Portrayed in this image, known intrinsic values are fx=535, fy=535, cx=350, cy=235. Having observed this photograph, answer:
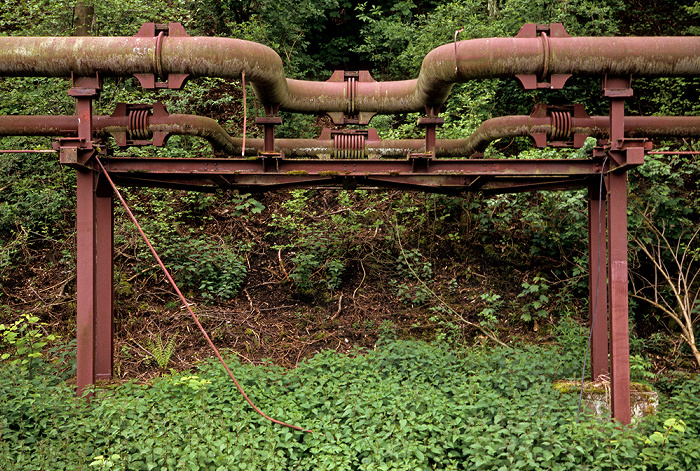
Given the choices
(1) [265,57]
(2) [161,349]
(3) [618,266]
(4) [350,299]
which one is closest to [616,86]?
(3) [618,266]

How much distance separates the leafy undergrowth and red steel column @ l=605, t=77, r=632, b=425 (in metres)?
0.43

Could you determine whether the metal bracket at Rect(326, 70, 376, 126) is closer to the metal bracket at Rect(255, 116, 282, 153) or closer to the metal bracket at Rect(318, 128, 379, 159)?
the metal bracket at Rect(318, 128, 379, 159)

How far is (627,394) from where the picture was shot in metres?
5.80

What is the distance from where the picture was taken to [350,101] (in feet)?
23.8

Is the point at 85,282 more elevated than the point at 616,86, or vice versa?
the point at 616,86

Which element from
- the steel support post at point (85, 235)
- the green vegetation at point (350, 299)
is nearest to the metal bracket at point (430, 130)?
the green vegetation at point (350, 299)

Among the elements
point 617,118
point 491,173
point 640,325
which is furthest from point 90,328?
point 640,325

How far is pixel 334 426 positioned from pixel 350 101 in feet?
13.7

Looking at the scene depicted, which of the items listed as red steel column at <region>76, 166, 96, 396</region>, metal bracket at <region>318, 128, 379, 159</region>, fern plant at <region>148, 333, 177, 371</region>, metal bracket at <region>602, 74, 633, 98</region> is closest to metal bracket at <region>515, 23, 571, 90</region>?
metal bracket at <region>602, 74, 633, 98</region>

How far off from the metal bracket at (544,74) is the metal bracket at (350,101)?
210 centimetres

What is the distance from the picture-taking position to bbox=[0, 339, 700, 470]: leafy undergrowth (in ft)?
16.0

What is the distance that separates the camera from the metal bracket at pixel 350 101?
23.8 ft

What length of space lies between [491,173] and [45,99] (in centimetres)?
945

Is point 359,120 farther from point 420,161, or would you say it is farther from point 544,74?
point 544,74
